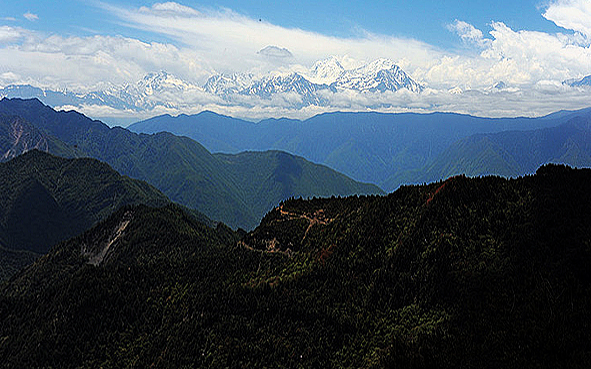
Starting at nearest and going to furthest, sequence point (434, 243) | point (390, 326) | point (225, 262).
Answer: point (390, 326) < point (434, 243) < point (225, 262)

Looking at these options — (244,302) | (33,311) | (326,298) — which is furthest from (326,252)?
(33,311)

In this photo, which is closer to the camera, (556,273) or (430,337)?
(430,337)

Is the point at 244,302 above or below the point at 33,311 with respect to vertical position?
above

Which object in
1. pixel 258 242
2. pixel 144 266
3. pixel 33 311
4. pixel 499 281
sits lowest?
pixel 33 311

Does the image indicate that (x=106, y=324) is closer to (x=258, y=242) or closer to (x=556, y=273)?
(x=258, y=242)

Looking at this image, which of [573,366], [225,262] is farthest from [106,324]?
[573,366]

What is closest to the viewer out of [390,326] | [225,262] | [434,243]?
[390,326]

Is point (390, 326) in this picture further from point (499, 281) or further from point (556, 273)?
point (556, 273)
